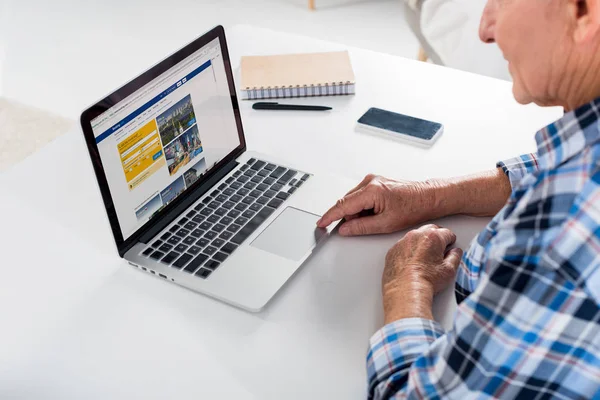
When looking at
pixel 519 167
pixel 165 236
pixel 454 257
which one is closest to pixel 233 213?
pixel 165 236

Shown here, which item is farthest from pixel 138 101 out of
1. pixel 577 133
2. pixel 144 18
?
pixel 144 18

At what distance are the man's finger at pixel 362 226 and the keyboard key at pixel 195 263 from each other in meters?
0.24

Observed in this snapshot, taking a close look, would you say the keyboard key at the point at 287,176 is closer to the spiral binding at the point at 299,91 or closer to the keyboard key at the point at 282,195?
the keyboard key at the point at 282,195

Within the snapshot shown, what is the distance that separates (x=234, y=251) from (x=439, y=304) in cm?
34

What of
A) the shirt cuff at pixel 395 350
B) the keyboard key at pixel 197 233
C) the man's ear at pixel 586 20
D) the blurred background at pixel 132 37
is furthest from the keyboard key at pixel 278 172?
the blurred background at pixel 132 37

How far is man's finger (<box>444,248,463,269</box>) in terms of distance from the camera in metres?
1.05

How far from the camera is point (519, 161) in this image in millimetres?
1217

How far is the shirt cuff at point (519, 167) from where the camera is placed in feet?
3.92

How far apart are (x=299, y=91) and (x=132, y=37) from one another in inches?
90.7

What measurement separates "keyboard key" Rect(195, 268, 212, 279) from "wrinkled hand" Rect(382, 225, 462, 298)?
0.27m

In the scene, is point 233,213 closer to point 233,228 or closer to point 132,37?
point 233,228

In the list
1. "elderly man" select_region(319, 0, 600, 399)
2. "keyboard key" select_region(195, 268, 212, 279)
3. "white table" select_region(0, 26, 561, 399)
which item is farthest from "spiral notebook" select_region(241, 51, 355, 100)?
"elderly man" select_region(319, 0, 600, 399)

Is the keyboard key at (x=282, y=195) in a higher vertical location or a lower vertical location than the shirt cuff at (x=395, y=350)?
higher

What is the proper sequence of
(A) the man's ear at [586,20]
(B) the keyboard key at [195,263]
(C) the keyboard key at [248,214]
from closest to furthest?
(A) the man's ear at [586,20]
(B) the keyboard key at [195,263]
(C) the keyboard key at [248,214]
